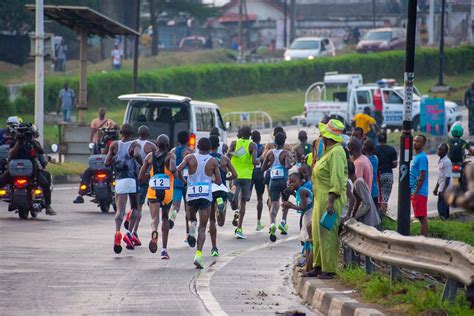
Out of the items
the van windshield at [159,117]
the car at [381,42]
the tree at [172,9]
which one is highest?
the tree at [172,9]

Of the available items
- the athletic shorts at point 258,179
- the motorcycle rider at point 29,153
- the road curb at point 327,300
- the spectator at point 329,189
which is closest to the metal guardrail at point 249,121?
the motorcycle rider at point 29,153

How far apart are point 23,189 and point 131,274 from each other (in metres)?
7.21

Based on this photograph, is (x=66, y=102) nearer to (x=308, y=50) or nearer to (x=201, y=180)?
(x=308, y=50)

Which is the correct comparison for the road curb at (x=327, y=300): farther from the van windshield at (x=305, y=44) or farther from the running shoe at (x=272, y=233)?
the van windshield at (x=305, y=44)

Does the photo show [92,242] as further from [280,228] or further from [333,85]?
[333,85]

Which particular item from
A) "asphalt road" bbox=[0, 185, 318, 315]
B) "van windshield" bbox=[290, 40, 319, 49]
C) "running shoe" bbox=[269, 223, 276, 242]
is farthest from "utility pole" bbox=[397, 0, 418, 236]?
"van windshield" bbox=[290, 40, 319, 49]

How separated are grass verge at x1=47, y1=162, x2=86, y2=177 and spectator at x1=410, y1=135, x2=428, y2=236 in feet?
47.3

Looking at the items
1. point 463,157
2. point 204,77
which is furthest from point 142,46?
point 463,157

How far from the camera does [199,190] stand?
1738 cm

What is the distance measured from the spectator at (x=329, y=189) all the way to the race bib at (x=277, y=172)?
22.2ft

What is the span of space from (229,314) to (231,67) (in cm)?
4976

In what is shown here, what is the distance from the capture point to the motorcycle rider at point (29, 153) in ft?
75.9

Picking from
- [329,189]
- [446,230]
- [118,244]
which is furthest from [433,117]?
[329,189]

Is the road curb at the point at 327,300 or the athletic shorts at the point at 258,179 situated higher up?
the athletic shorts at the point at 258,179
